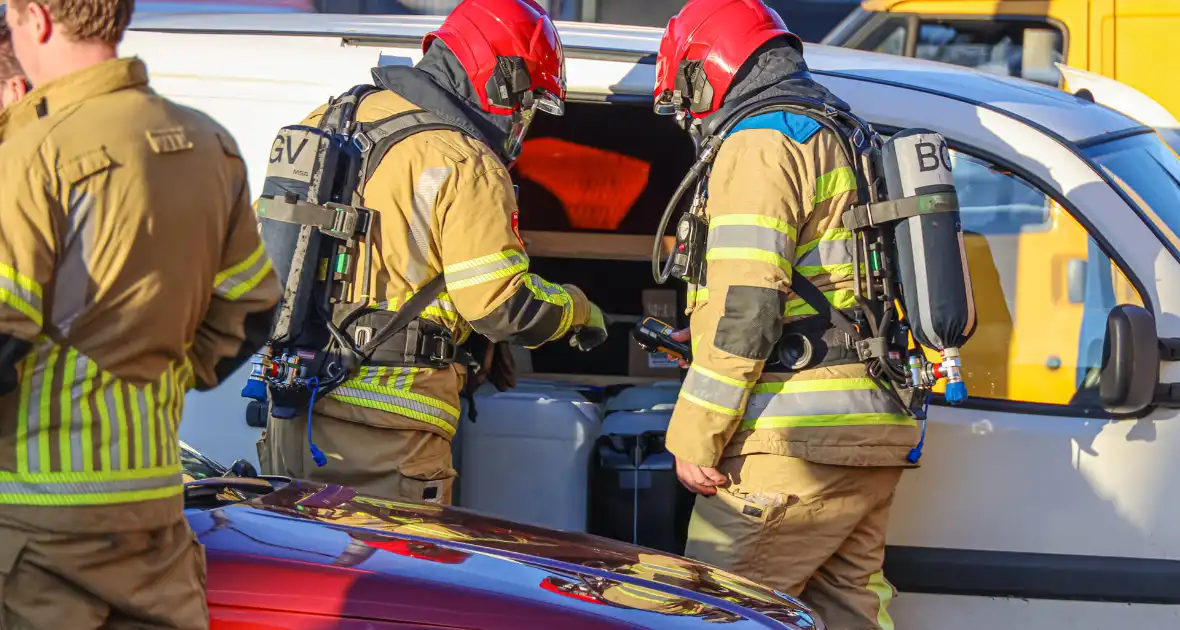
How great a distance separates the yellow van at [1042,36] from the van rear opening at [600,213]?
7.16ft

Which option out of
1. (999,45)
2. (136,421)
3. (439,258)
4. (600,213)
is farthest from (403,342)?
(999,45)

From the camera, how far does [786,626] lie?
227 cm

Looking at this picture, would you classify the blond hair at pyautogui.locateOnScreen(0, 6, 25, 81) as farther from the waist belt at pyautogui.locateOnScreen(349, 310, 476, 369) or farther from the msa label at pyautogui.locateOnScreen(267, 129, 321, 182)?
the waist belt at pyautogui.locateOnScreen(349, 310, 476, 369)

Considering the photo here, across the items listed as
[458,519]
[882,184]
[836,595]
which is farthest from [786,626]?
[882,184]

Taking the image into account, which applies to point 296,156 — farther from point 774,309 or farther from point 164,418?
point 164,418

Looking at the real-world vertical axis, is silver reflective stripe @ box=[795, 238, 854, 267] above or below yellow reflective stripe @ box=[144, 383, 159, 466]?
above

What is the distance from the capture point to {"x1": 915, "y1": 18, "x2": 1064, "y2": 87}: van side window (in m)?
6.27

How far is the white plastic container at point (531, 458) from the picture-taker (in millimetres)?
3689

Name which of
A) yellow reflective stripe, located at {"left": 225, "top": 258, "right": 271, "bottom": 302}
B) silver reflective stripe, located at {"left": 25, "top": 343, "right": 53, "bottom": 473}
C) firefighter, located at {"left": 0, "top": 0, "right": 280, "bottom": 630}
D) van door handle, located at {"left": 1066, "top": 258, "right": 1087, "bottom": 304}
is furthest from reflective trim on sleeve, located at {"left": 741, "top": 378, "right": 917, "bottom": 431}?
silver reflective stripe, located at {"left": 25, "top": 343, "right": 53, "bottom": 473}

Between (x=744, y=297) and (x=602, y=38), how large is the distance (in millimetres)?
1259

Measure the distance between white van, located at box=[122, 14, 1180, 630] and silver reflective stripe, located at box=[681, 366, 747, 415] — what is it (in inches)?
28.4

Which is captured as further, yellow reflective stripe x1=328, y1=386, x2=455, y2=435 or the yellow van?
the yellow van

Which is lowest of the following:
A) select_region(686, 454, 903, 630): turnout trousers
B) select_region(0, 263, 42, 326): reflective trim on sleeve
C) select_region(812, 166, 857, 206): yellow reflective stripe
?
select_region(686, 454, 903, 630): turnout trousers

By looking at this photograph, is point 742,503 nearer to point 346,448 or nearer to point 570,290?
point 570,290
